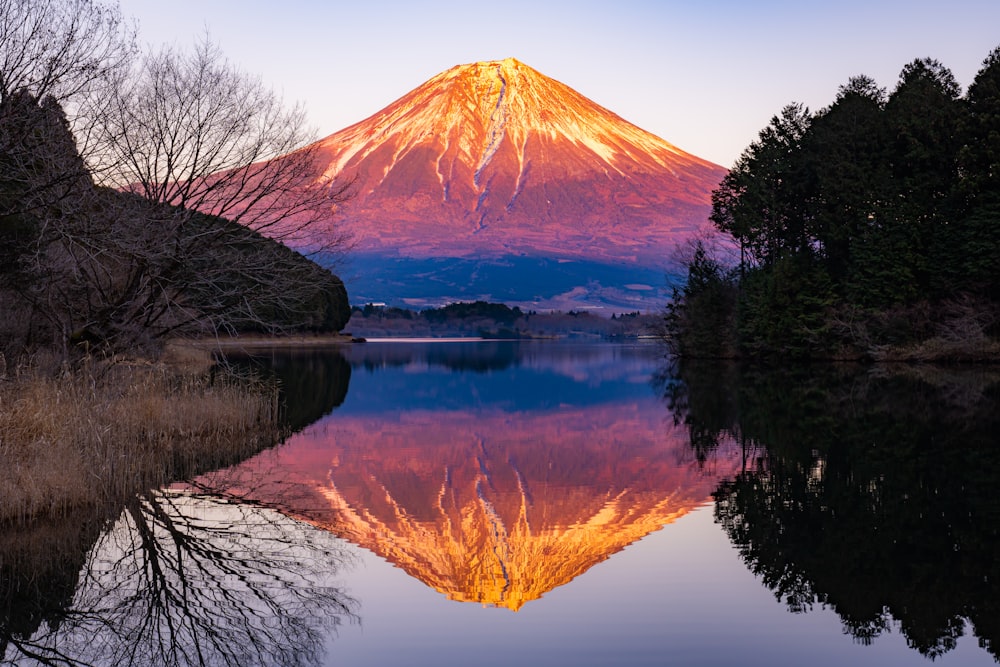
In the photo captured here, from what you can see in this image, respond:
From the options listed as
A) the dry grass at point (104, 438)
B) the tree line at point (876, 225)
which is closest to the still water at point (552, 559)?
the dry grass at point (104, 438)

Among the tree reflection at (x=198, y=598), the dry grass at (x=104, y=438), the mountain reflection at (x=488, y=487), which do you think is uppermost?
the dry grass at (x=104, y=438)

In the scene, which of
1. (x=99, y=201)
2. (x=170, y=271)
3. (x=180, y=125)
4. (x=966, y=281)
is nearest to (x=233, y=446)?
(x=170, y=271)


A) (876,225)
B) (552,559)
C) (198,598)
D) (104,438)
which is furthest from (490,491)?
(876,225)

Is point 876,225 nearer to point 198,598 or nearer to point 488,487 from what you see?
point 488,487

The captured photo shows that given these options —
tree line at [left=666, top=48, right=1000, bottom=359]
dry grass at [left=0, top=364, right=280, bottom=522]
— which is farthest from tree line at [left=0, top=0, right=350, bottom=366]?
tree line at [left=666, top=48, right=1000, bottom=359]

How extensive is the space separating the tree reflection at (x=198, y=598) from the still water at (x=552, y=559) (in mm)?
30

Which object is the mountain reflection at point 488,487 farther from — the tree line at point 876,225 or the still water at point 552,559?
the tree line at point 876,225

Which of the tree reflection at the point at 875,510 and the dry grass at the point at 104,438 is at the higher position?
the dry grass at the point at 104,438

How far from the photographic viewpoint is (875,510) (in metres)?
12.0

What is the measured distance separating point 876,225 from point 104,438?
1732 inches

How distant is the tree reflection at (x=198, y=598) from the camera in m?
7.32

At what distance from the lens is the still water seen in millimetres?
7418

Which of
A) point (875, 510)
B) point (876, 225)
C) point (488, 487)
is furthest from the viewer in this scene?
point (876, 225)

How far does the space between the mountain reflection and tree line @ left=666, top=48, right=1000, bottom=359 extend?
2775cm
